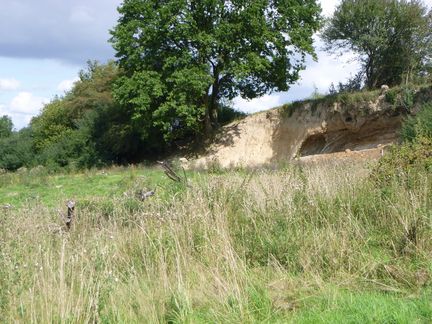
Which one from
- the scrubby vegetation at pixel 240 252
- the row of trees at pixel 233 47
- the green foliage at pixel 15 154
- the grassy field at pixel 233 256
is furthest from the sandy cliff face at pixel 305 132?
the grassy field at pixel 233 256

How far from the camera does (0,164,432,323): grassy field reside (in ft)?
17.1

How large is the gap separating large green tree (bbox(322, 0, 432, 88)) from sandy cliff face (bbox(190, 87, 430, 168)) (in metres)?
3.50

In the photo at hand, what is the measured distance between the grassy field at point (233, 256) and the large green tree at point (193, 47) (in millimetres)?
24967

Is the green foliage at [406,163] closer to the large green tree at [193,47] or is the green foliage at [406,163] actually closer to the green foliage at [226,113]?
the large green tree at [193,47]

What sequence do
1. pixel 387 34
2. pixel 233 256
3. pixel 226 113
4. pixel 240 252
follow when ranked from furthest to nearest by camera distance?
pixel 226 113 → pixel 387 34 → pixel 240 252 → pixel 233 256

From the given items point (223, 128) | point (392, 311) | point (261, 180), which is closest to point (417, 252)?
point (392, 311)

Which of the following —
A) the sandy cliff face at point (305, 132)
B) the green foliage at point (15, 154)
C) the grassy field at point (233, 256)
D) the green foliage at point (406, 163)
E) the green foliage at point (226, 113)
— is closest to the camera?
the grassy field at point (233, 256)

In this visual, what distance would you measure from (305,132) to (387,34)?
7840mm

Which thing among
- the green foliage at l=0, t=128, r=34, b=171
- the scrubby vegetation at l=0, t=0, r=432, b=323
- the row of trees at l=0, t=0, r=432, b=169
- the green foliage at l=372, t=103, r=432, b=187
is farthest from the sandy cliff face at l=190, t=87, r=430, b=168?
the scrubby vegetation at l=0, t=0, r=432, b=323

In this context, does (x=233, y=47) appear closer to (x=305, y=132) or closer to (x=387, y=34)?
(x=305, y=132)

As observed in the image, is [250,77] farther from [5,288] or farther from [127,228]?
[5,288]

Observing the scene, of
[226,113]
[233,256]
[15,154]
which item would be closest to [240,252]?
[233,256]

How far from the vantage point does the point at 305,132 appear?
34.3 meters

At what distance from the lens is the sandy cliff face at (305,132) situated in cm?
3094
